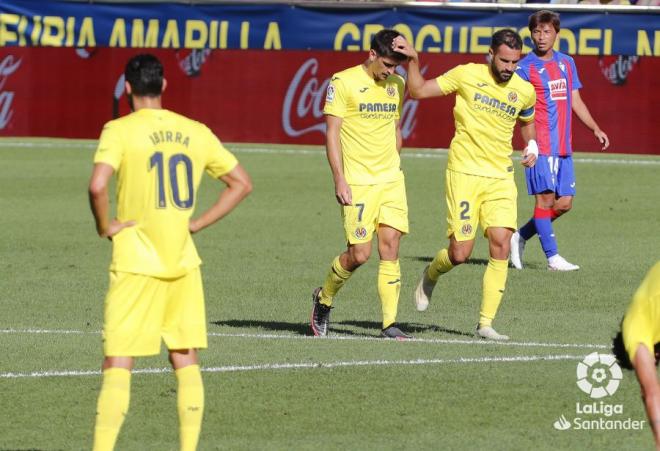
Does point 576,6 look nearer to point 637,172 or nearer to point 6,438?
point 637,172

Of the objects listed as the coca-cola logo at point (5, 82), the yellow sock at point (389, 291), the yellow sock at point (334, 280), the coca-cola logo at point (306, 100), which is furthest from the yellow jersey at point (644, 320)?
the coca-cola logo at point (5, 82)

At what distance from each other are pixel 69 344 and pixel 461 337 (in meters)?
2.91

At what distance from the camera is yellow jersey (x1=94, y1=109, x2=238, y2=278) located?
25.1ft

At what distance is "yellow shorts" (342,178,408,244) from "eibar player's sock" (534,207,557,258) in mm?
4283

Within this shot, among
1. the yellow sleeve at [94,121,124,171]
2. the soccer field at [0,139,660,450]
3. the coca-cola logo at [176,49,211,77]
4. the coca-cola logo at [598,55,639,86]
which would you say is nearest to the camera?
the yellow sleeve at [94,121,124,171]

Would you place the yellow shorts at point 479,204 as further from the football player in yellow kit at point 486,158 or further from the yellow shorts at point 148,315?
the yellow shorts at point 148,315

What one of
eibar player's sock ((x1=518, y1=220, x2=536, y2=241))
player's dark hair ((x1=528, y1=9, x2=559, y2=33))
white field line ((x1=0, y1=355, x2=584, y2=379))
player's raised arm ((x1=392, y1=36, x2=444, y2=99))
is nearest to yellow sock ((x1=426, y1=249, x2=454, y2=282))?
player's raised arm ((x1=392, y1=36, x2=444, y2=99))

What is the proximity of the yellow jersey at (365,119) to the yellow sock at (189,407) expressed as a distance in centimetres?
424

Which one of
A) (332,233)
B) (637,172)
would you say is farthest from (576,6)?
(332,233)

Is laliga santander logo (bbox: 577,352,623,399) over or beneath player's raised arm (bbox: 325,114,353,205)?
beneath

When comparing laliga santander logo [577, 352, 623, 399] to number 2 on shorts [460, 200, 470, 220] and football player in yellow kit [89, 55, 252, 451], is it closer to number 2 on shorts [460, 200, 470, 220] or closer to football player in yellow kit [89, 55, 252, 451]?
number 2 on shorts [460, 200, 470, 220]

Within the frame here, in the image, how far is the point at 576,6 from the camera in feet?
86.4

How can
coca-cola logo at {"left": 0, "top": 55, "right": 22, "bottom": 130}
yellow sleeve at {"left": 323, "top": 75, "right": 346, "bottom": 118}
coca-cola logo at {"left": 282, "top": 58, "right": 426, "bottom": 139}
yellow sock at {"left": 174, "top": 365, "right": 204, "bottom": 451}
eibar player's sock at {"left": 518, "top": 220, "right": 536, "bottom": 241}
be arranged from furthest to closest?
1. coca-cola logo at {"left": 0, "top": 55, "right": 22, "bottom": 130}
2. coca-cola logo at {"left": 282, "top": 58, "right": 426, "bottom": 139}
3. eibar player's sock at {"left": 518, "top": 220, "right": 536, "bottom": 241}
4. yellow sleeve at {"left": 323, "top": 75, "right": 346, "bottom": 118}
5. yellow sock at {"left": 174, "top": 365, "right": 204, "bottom": 451}

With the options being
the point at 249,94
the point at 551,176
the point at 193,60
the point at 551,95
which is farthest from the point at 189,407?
the point at 193,60
